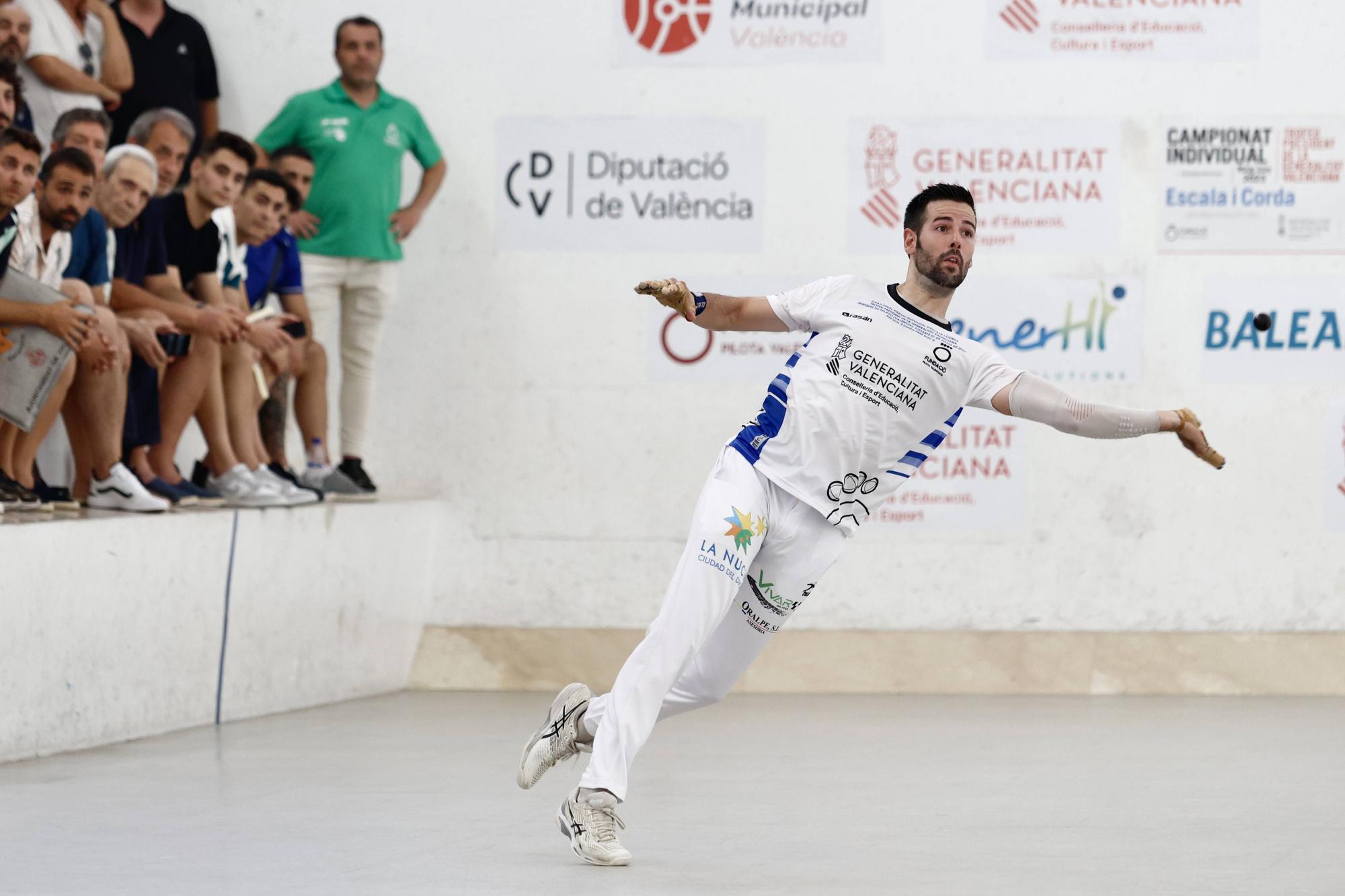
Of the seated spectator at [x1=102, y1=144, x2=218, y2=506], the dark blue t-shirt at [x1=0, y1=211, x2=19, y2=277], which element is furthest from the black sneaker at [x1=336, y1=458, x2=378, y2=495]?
the dark blue t-shirt at [x1=0, y1=211, x2=19, y2=277]

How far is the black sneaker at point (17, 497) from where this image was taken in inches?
233

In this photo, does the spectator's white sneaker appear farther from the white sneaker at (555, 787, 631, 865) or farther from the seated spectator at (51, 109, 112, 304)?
the white sneaker at (555, 787, 631, 865)

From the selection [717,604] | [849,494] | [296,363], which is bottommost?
[717,604]

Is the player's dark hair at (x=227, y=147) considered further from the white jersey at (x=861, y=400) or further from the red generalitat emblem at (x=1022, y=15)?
the red generalitat emblem at (x=1022, y=15)

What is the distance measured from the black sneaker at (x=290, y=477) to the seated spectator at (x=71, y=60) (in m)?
1.63

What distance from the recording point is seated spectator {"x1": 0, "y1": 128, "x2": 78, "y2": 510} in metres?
5.68

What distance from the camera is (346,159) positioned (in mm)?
8398

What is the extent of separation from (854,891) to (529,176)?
5.32 m

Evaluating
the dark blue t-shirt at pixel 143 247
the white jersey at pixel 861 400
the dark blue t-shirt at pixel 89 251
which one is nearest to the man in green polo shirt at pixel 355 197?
the dark blue t-shirt at pixel 143 247

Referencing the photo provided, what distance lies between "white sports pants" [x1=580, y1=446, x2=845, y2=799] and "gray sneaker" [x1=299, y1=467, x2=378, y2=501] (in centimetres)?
359

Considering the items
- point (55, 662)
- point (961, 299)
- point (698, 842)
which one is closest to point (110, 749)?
point (55, 662)

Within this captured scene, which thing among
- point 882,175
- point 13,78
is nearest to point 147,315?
point 13,78

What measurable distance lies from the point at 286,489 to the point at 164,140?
1.47 meters

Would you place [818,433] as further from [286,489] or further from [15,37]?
[15,37]
